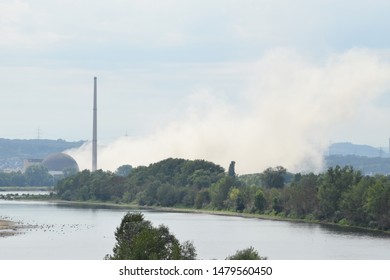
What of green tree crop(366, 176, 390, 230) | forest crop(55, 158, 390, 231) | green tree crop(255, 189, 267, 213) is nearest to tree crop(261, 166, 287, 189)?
forest crop(55, 158, 390, 231)

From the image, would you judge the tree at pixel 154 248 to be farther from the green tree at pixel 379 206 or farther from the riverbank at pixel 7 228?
the green tree at pixel 379 206

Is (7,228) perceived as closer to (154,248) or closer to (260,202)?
(260,202)

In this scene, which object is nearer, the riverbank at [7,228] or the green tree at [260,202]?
the riverbank at [7,228]

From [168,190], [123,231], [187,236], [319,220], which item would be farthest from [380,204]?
[168,190]

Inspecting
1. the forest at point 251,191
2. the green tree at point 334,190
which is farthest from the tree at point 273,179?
the green tree at point 334,190

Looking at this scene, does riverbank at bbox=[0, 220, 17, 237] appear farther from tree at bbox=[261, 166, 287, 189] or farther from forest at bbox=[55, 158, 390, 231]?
tree at bbox=[261, 166, 287, 189]
